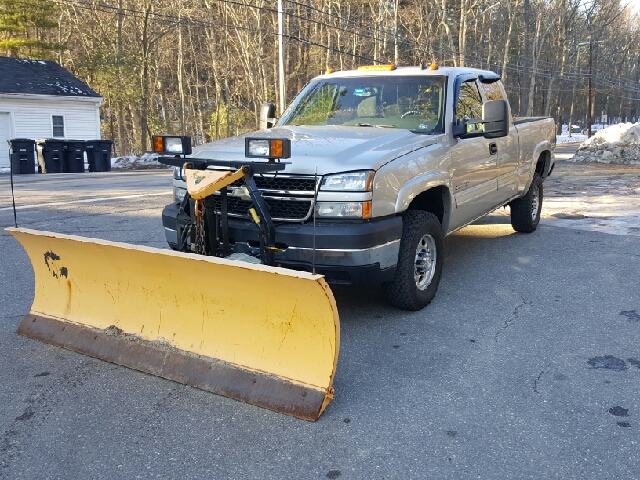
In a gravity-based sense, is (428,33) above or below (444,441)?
above

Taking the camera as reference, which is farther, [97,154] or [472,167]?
[97,154]

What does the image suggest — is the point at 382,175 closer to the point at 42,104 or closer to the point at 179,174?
the point at 179,174

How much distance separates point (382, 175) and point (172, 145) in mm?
1660

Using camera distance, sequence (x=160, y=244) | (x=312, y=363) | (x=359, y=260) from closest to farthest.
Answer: (x=312, y=363)
(x=359, y=260)
(x=160, y=244)

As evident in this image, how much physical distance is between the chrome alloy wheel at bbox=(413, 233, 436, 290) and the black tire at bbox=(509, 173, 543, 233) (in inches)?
131

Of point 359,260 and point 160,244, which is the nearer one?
point 359,260

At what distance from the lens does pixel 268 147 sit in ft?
13.3

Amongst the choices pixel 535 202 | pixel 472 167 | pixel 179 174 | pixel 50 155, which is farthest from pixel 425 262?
pixel 50 155

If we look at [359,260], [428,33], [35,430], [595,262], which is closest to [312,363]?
[359,260]

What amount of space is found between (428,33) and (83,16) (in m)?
24.3

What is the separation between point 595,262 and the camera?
6.82 meters

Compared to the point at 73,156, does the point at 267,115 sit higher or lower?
higher

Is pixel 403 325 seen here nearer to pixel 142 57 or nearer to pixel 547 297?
pixel 547 297

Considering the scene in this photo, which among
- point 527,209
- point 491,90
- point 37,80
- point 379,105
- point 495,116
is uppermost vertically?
point 37,80
